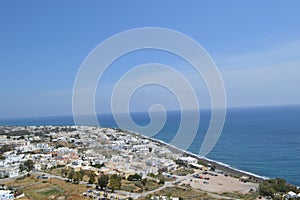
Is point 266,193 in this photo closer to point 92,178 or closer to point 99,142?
point 92,178

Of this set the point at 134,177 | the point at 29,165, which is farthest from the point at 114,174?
the point at 29,165

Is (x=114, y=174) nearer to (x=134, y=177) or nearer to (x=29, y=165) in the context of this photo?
(x=134, y=177)

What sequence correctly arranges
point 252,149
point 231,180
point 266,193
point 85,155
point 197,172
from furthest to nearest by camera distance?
point 252,149 → point 85,155 → point 197,172 → point 231,180 → point 266,193

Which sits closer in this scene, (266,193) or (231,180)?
(266,193)

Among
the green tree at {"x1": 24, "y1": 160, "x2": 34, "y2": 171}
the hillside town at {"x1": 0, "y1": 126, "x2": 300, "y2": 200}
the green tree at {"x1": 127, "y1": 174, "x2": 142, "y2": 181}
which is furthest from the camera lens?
the green tree at {"x1": 24, "y1": 160, "x2": 34, "y2": 171}

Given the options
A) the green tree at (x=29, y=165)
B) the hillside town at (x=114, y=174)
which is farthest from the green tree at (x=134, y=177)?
the green tree at (x=29, y=165)

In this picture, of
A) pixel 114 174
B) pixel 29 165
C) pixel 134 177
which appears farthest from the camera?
pixel 29 165

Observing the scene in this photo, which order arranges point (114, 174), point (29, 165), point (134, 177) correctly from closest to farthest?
point (114, 174) → point (134, 177) → point (29, 165)

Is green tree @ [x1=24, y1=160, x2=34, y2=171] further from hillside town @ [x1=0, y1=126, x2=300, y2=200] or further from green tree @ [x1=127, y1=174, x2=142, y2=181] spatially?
green tree @ [x1=127, y1=174, x2=142, y2=181]

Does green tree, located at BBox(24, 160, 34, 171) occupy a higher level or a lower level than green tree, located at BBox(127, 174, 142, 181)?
higher

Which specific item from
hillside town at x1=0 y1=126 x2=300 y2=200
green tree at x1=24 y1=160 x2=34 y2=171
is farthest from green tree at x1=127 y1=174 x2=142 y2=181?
green tree at x1=24 y1=160 x2=34 y2=171

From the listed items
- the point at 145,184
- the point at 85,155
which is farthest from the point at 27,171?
the point at 145,184
